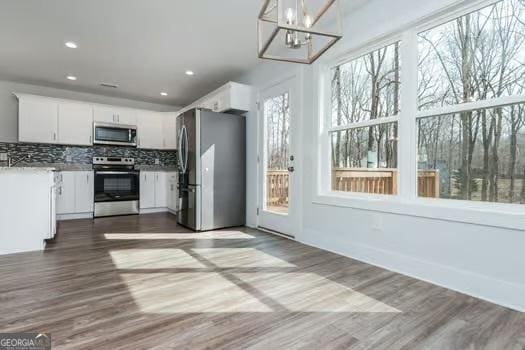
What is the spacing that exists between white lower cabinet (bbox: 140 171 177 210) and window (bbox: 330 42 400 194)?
401 cm

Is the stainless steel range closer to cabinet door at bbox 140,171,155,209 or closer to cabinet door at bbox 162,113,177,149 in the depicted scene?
cabinet door at bbox 140,171,155,209

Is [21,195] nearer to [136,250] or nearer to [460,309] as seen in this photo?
[136,250]

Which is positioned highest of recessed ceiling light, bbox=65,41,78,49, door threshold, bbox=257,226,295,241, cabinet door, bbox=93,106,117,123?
recessed ceiling light, bbox=65,41,78,49

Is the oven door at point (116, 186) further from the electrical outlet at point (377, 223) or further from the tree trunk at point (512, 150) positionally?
the tree trunk at point (512, 150)

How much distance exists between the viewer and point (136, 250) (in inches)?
120

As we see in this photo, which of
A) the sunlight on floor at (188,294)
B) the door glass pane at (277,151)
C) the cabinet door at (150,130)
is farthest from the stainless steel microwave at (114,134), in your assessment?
the sunlight on floor at (188,294)

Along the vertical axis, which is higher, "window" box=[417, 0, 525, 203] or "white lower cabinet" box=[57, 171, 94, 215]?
"window" box=[417, 0, 525, 203]

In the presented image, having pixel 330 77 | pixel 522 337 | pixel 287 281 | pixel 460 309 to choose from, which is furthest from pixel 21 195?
pixel 522 337

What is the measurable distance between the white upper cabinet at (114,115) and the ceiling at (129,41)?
0.43 meters

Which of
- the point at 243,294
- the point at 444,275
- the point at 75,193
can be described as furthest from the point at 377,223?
the point at 75,193

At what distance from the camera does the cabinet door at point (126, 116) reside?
219 inches

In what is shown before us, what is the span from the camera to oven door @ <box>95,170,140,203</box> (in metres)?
5.23

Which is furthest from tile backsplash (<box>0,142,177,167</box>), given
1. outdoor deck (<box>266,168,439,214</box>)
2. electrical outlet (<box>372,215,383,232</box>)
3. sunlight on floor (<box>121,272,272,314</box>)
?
electrical outlet (<box>372,215,383,232</box>)

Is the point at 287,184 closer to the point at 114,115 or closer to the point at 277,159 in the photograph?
the point at 277,159
